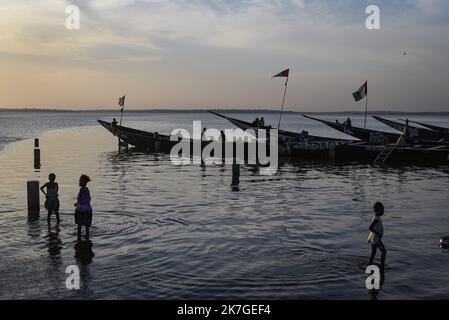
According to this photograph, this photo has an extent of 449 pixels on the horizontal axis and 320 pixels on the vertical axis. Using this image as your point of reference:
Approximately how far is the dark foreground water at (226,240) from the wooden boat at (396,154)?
7631 millimetres

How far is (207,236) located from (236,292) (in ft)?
14.2

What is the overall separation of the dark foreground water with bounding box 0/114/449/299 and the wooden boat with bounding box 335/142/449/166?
7631 millimetres

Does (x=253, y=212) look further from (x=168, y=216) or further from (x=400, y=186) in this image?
(x=400, y=186)

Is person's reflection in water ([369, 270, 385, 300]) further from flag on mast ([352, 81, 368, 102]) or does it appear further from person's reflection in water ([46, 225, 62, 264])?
A: flag on mast ([352, 81, 368, 102])

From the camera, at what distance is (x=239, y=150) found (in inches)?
1686

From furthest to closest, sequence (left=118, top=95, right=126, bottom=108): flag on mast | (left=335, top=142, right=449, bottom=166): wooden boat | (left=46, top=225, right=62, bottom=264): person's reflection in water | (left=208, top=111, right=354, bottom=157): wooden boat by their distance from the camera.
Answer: (left=118, top=95, right=126, bottom=108): flag on mast, (left=208, top=111, right=354, bottom=157): wooden boat, (left=335, top=142, right=449, bottom=166): wooden boat, (left=46, top=225, right=62, bottom=264): person's reflection in water

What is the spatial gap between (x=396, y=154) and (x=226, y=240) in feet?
77.0

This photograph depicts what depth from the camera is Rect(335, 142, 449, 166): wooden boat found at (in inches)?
1262

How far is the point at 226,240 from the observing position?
512 inches

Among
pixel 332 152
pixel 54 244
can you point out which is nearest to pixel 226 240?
pixel 54 244

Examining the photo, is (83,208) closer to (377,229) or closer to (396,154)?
(377,229)

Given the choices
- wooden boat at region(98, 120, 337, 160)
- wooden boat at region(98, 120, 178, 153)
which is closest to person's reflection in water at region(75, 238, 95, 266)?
wooden boat at region(98, 120, 337, 160)

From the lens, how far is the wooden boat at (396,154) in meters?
32.1
